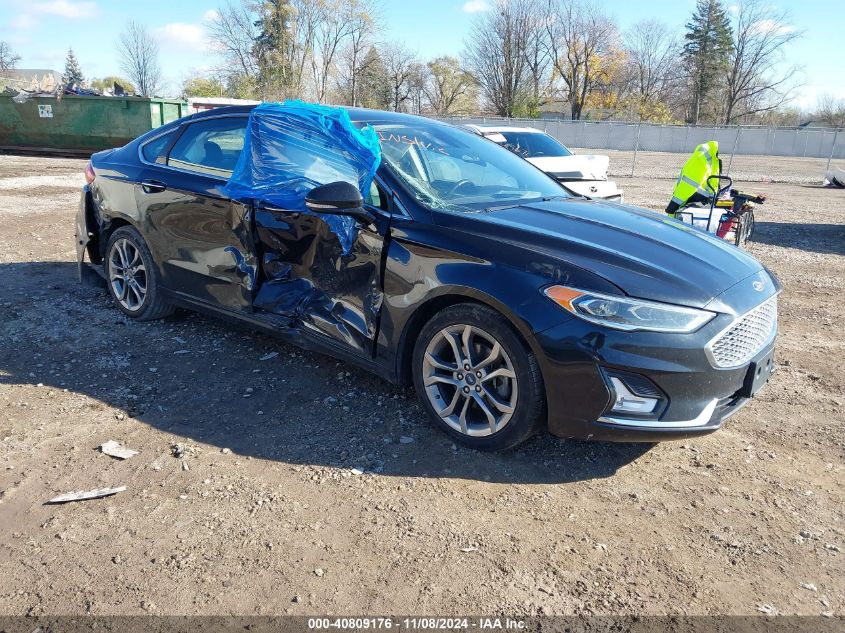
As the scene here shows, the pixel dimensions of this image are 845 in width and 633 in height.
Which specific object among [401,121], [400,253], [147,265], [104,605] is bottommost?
[104,605]

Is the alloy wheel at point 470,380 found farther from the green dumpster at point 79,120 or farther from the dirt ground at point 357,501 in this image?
the green dumpster at point 79,120

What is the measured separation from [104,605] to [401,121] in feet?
10.6

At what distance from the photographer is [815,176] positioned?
1005 inches

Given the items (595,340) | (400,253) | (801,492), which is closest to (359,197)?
(400,253)

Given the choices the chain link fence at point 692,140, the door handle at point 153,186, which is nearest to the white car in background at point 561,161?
the door handle at point 153,186

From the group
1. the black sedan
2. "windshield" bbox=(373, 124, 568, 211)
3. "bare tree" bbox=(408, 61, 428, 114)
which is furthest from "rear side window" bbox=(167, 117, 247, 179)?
"bare tree" bbox=(408, 61, 428, 114)

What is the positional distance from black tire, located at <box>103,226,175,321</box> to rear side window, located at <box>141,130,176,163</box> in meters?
0.57

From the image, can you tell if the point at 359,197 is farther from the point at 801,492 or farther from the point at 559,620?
the point at 801,492

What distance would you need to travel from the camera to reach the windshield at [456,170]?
3.73 m

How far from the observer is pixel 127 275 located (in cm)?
520

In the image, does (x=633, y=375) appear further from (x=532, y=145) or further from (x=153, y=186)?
(x=532, y=145)

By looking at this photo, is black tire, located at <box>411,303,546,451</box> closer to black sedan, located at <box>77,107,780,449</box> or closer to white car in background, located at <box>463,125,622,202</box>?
black sedan, located at <box>77,107,780,449</box>

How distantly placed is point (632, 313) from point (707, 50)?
223 ft

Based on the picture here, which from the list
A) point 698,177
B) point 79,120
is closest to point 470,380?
point 698,177
